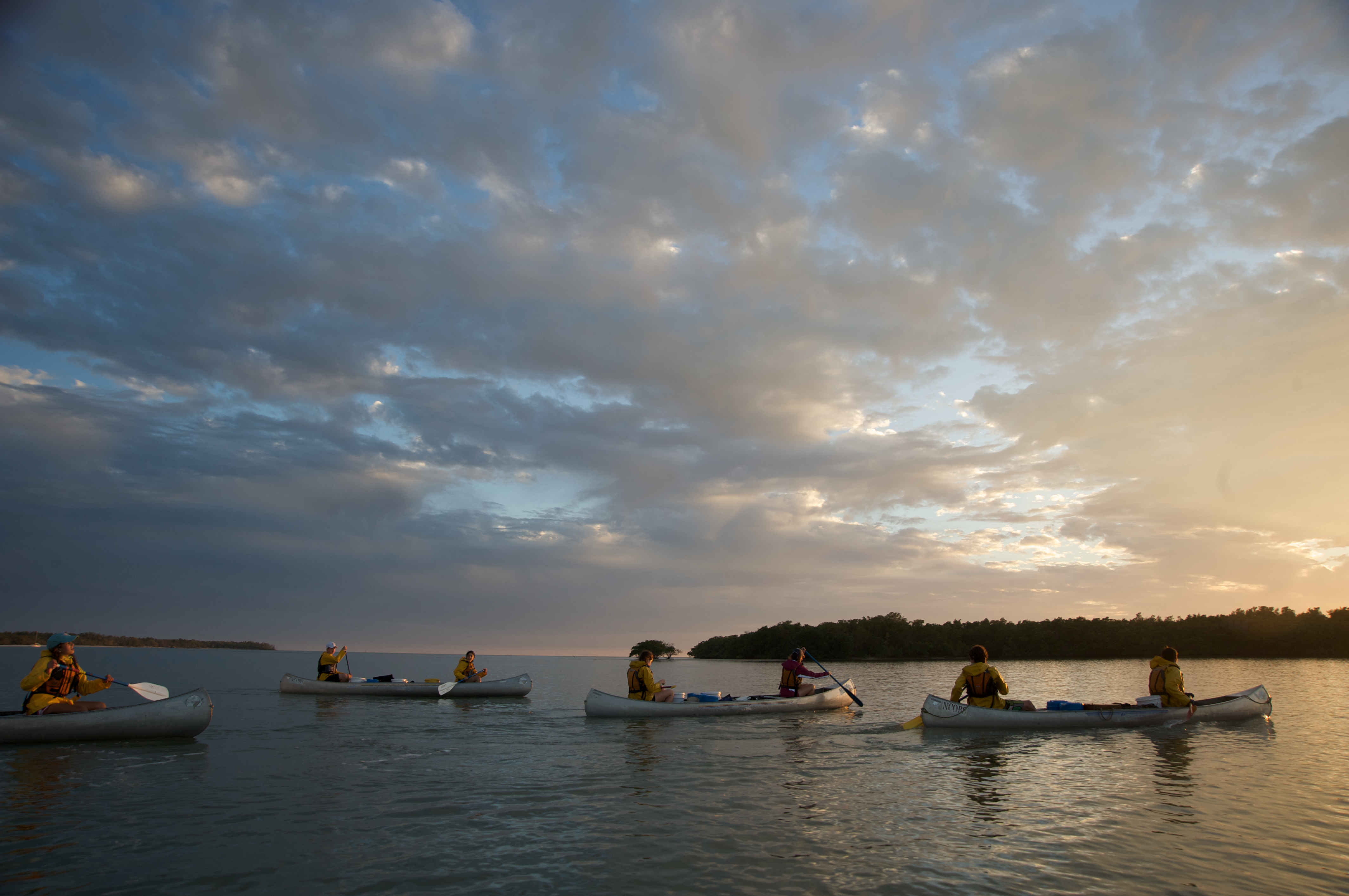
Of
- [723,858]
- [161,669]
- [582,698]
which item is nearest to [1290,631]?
[582,698]

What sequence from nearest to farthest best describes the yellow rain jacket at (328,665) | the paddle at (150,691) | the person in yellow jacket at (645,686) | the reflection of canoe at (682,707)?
the paddle at (150,691) < the reflection of canoe at (682,707) < the person in yellow jacket at (645,686) < the yellow rain jacket at (328,665)

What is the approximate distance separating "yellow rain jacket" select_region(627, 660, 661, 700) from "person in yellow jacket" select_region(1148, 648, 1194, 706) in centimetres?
1521

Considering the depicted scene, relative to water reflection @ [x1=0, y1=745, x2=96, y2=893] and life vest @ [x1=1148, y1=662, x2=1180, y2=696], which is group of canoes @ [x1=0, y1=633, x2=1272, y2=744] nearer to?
life vest @ [x1=1148, y1=662, x2=1180, y2=696]

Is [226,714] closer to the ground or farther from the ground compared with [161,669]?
farther from the ground

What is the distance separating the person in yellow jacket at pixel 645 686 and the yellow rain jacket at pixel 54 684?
1447cm

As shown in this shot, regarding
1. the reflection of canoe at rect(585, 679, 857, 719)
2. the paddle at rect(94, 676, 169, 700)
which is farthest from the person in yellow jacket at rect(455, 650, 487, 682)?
the paddle at rect(94, 676, 169, 700)

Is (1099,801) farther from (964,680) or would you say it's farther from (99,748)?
(99,748)

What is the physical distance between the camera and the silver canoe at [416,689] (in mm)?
33156

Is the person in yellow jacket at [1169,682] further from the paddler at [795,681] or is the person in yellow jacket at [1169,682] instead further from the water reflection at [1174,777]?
the paddler at [795,681]

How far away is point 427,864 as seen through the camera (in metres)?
8.26

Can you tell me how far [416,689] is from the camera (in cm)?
3362

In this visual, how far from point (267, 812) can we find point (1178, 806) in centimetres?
1457

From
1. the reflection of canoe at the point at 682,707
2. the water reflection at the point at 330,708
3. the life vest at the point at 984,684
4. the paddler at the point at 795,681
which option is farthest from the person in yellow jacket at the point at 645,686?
the water reflection at the point at 330,708

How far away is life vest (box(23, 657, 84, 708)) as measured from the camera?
54.4ft
